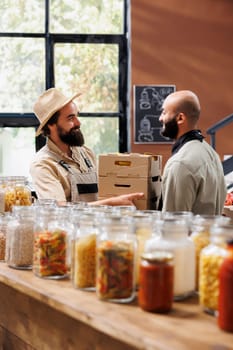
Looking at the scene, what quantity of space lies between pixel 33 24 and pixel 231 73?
98.6 inches

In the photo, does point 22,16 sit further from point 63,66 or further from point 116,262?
point 116,262

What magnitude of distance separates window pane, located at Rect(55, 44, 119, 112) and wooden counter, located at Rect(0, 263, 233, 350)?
6.05m

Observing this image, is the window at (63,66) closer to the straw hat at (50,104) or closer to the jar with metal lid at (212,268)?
the straw hat at (50,104)

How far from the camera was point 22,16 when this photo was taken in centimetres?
877

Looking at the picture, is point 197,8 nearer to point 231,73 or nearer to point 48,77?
point 231,73

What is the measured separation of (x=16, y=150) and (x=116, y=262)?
6862 mm

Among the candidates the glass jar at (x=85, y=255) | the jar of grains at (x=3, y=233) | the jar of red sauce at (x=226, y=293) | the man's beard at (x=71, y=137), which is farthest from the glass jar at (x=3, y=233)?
the man's beard at (x=71, y=137)

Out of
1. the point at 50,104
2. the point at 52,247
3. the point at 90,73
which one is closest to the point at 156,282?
the point at 52,247

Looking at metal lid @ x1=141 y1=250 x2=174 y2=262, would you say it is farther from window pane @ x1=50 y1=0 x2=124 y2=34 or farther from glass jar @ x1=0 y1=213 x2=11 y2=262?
window pane @ x1=50 y1=0 x2=124 y2=34

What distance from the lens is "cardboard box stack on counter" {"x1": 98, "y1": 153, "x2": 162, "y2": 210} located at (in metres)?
4.49

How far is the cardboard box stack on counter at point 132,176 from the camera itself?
4488 millimetres

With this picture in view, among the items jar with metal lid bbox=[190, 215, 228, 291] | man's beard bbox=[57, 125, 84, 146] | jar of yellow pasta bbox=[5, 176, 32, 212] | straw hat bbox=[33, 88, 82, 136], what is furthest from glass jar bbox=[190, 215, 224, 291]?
straw hat bbox=[33, 88, 82, 136]

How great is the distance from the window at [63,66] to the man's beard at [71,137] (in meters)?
3.63

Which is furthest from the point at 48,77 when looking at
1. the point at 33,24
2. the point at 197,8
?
the point at 197,8
